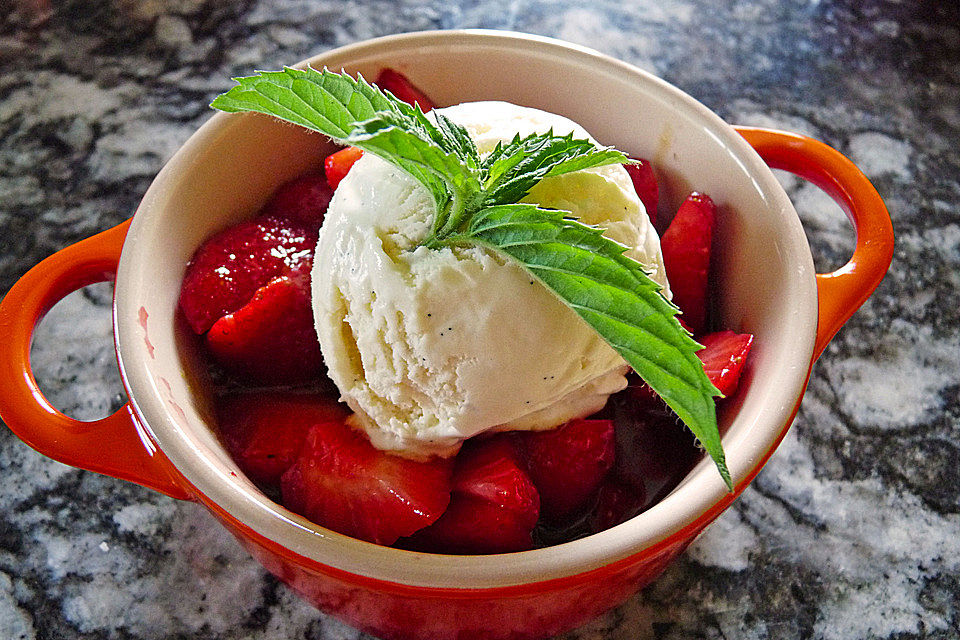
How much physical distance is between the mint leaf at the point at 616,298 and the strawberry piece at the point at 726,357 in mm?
159

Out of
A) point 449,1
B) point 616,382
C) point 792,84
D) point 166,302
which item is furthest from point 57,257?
point 792,84

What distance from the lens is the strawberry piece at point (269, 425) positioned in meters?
0.80

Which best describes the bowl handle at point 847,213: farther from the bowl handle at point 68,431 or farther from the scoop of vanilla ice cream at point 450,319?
the bowl handle at point 68,431

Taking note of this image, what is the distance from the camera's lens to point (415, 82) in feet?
3.31

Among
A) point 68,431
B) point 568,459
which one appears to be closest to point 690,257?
point 568,459

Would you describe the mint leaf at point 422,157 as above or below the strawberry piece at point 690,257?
above

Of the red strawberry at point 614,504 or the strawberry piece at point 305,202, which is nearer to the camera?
the red strawberry at point 614,504

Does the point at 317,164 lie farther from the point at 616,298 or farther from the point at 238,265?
the point at 616,298

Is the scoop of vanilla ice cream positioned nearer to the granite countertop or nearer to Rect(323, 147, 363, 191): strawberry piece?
Rect(323, 147, 363, 191): strawberry piece

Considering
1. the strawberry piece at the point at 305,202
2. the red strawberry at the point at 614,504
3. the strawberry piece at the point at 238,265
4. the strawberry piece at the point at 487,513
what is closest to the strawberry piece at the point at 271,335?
the strawberry piece at the point at 238,265

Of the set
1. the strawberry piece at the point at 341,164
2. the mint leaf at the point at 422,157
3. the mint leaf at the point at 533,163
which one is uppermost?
the mint leaf at the point at 422,157

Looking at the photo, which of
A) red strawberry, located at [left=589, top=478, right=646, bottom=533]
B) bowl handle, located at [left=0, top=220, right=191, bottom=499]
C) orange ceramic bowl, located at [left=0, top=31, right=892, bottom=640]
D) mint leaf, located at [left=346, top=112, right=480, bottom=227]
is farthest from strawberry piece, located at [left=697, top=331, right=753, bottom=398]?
bowl handle, located at [left=0, top=220, right=191, bottom=499]

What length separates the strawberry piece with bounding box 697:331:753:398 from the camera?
30.6 inches

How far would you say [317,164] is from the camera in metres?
1.03
